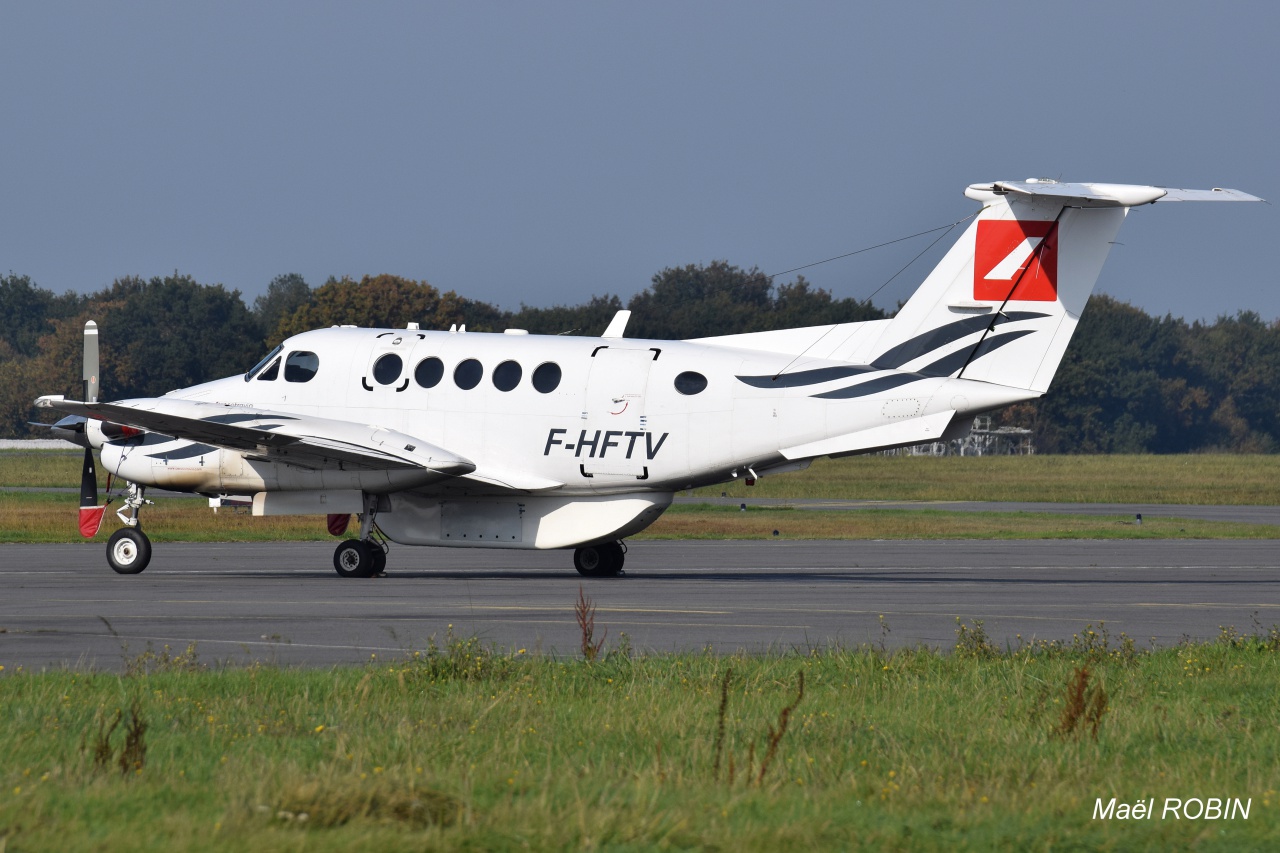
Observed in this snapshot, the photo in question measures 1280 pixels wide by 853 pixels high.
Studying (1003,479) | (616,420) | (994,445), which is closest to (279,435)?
(616,420)

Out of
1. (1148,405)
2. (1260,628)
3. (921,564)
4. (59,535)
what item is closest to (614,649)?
(1260,628)

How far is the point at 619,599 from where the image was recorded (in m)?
20.4

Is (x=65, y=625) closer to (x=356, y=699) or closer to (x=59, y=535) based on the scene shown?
(x=356, y=699)

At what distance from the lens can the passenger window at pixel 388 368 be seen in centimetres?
2522

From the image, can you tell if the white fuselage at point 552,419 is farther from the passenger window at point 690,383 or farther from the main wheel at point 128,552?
the main wheel at point 128,552

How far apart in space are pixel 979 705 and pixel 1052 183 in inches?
531

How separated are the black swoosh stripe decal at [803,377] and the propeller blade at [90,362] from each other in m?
11.0

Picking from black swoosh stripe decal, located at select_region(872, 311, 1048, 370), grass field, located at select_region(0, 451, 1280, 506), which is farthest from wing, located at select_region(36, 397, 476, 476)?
grass field, located at select_region(0, 451, 1280, 506)

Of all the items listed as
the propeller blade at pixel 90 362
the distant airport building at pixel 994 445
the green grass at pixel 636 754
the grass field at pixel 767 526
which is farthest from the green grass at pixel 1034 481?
the green grass at pixel 636 754

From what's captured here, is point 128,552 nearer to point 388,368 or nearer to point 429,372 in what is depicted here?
point 388,368

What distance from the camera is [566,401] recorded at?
80.3 feet

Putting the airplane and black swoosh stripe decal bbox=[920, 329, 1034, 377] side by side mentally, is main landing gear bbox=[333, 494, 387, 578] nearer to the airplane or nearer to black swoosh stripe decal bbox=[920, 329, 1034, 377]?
the airplane

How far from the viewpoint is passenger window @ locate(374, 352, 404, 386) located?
82.7 ft

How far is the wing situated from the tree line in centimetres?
3521
